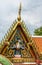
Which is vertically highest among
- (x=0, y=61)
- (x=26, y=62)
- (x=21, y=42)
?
(x=0, y=61)

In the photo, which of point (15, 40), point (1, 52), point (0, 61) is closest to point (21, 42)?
point (15, 40)

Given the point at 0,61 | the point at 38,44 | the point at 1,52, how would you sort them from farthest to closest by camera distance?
the point at 38,44 → the point at 1,52 → the point at 0,61

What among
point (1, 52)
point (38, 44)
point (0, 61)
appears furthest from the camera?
point (38, 44)

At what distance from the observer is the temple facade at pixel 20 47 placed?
43.4ft

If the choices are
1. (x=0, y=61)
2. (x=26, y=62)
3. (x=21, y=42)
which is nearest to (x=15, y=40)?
(x=21, y=42)

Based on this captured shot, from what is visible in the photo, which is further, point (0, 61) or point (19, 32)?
point (19, 32)

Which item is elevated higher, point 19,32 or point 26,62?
point 19,32

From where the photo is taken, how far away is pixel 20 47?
13.4 meters

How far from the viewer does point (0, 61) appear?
34.0 feet

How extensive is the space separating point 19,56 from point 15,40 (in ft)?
2.70

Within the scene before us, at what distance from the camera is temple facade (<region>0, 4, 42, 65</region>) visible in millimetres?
13227

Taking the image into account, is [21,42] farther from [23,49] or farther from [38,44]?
[38,44]

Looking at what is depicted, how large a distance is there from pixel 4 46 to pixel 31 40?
138 cm

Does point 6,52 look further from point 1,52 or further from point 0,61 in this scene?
point 0,61
